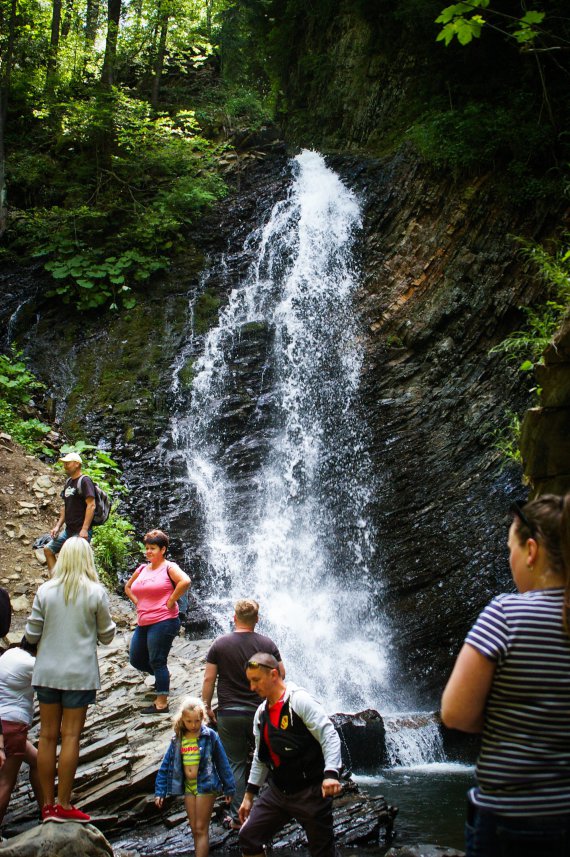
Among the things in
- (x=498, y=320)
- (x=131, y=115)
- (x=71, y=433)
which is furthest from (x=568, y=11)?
(x=71, y=433)

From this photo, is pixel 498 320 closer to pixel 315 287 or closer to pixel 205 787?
pixel 315 287

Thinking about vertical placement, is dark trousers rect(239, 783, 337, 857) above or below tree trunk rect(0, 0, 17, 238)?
below

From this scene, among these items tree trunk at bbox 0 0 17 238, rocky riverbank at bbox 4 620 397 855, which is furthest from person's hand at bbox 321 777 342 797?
tree trunk at bbox 0 0 17 238

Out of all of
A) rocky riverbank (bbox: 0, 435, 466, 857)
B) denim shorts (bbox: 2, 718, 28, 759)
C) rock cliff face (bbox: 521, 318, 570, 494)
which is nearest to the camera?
denim shorts (bbox: 2, 718, 28, 759)

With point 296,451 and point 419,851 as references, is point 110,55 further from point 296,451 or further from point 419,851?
point 419,851

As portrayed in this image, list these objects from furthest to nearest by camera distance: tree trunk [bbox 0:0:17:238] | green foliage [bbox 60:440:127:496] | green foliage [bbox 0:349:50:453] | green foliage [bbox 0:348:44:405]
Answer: tree trunk [bbox 0:0:17:238] → green foliage [bbox 0:348:44:405] → green foliage [bbox 0:349:50:453] → green foliage [bbox 60:440:127:496]

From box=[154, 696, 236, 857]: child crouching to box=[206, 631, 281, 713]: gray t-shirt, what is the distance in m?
0.30

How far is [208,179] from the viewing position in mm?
17531

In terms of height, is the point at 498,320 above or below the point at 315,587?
above

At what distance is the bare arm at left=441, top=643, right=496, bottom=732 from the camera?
1.93 m

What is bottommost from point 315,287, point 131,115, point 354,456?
point 354,456

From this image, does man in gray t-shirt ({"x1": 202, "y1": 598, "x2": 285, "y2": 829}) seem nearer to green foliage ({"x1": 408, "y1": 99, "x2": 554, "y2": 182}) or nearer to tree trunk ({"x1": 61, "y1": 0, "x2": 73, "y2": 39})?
green foliage ({"x1": 408, "y1": 99, "x2": 554, "y2": 182})

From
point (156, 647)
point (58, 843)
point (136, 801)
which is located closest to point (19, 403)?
point (156, 647)

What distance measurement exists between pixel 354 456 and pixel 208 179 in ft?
30.1
